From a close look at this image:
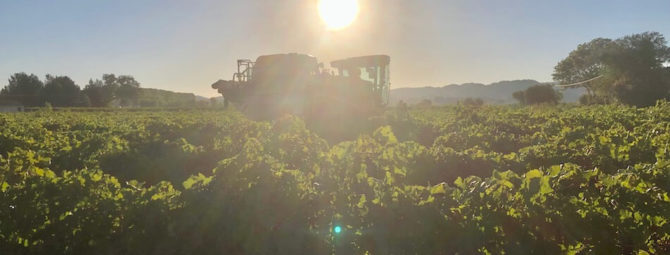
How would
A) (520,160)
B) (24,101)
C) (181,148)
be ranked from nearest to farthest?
(520,160) → (181,148) → (24,101)

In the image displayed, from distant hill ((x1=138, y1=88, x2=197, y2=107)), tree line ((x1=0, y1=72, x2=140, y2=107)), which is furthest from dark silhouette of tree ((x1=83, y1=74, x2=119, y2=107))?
distant hill ((x1=138, y1=88, x2=197, y2=107))

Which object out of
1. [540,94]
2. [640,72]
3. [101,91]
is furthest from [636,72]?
[101,91]

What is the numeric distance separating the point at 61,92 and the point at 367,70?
60643 mm

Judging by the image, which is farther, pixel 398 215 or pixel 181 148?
pixel 181 148

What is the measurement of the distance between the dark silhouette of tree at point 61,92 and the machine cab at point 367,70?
185ft

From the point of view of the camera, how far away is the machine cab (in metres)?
19.6

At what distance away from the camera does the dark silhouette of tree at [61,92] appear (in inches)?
2399

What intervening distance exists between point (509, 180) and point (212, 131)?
9739 millimetres

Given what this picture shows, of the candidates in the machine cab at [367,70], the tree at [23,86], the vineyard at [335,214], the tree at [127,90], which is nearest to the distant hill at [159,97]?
the tree at [127,90]

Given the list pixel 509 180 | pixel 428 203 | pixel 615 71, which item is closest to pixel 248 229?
pixel 428 203

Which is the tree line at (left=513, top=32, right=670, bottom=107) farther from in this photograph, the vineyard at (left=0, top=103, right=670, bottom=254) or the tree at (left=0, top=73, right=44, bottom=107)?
the tree at (left=0, top=73, right=44, bottom=107)

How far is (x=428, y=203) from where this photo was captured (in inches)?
124

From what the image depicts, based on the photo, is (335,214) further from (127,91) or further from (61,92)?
(127,91)

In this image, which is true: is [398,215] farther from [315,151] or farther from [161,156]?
[161,156]
